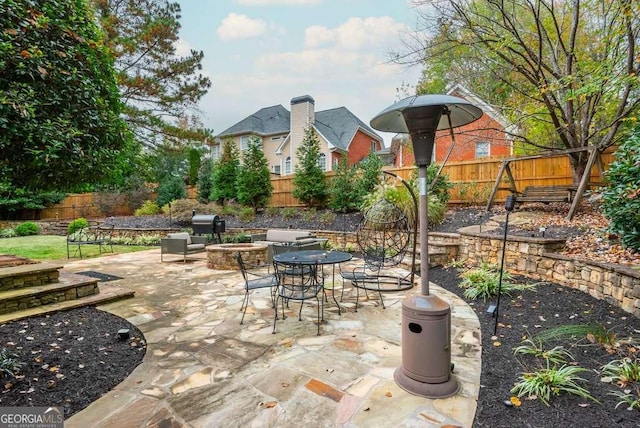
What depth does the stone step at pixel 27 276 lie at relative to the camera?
3.83m

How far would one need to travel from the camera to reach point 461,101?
94.4 inches

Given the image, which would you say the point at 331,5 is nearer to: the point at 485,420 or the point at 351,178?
the point at 351,178

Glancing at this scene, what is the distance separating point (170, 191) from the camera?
16359mm

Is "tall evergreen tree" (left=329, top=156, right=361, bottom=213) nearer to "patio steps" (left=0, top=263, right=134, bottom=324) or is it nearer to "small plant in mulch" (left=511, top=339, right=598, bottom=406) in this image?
"patio steps" (left=0, top=263, right=134, bottom=324)

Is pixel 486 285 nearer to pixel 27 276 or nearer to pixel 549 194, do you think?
pixel 549 194

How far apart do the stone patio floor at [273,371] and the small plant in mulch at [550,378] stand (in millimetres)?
308

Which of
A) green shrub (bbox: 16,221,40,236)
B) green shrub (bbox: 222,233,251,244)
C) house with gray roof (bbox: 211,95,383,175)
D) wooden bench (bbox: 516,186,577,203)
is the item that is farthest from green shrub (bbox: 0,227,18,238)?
wooden bench (bbox: 516,186,577,203)

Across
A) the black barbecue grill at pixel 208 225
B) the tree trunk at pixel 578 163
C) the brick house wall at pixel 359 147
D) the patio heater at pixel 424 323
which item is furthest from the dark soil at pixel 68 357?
the brick house wall at pixel 359 147

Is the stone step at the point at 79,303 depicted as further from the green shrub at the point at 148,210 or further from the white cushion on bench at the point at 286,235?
the green shrub at the point at 148,210

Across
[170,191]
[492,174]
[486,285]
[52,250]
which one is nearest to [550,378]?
[486,285]

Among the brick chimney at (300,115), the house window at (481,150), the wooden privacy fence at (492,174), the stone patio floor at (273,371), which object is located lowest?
the stone patio floor at (273,371)

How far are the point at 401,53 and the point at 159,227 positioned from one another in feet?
34.5

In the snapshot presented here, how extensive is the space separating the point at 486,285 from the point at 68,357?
4591mm

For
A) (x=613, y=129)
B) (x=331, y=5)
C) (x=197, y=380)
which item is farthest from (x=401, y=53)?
(x=197, y=380)
